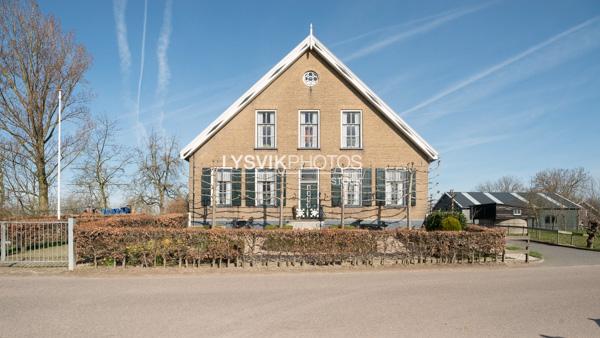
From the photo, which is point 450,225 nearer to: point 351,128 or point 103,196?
point 351,128

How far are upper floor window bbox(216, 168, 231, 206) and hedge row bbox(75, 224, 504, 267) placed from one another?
9.05m

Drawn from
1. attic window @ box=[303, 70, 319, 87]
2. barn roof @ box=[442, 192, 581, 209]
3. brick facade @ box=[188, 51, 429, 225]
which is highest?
attic window @ box=[303, 70, 319, 87]

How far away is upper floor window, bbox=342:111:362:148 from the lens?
21.3 metres

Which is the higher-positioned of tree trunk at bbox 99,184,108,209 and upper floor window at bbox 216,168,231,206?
upper floor window at bbox 216,168,231,206

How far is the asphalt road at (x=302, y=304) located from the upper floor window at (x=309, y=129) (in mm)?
11262

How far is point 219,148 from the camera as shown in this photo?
20797mm

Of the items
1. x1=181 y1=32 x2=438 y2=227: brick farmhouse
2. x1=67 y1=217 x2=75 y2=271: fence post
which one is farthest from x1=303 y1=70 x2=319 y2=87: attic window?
x1=67 y1=217 x2=75 y2=271: fence post

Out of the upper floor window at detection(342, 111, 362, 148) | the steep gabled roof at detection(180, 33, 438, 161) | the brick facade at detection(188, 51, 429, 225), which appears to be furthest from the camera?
the upper floor window at detection(342, 111, 362, 148)

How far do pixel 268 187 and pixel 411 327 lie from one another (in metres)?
15.5

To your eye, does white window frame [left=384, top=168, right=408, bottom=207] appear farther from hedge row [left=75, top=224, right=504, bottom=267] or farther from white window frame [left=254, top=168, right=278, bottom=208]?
hedge row [left=75, top=224, right=504, bottom=267]

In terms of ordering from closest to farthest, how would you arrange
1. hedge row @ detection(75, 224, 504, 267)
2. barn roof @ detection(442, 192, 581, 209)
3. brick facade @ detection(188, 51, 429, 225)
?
hedge row @ detection(75, 224, 504, 267), brick facade @ detection(188, 51, 429, 225), barn roof @ detection(442, 192, 581, 209)

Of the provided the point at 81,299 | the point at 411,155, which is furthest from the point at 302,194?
the point at 81,299

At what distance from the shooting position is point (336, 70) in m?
21.3

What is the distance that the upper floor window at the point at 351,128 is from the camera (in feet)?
69.9
